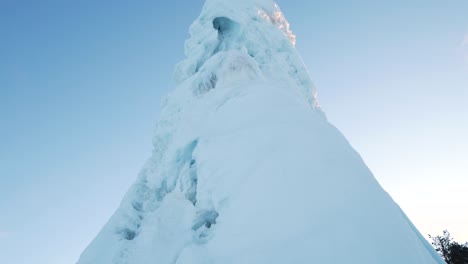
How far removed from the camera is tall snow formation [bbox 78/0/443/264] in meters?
4.97

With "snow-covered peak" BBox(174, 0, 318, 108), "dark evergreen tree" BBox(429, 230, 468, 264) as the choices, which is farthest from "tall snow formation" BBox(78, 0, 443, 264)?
"dark evergreen tree" BBox(429, 230, 468, 264)

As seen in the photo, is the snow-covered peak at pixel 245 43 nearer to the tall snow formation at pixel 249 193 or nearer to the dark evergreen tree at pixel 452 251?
the tall snow formation at pixel 249 193

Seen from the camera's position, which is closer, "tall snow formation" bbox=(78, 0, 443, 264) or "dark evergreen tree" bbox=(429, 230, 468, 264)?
"tall snow formation" bbox=(78, 0, 443, 264)

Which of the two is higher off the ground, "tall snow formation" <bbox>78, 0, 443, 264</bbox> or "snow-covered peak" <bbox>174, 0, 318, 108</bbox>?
"snow-covered peak" <bbox>174, 0, 318, 108</bbox>

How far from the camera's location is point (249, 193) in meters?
6.12

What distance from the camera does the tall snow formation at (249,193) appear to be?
4.97 meters

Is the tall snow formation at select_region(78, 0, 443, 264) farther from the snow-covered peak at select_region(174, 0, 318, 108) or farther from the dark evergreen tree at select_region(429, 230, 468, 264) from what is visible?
the dark evergreen tree at select_region(429, 230, 468, 264)

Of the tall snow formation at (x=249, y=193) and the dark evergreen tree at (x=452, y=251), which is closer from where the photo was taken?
the tall snow formation at (x=249, y=193)

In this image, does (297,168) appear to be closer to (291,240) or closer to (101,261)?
(291,240)

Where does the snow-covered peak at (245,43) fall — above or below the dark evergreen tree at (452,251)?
above

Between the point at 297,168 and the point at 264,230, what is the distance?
5.08 feet


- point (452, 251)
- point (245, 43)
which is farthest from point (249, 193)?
point (452, 251)

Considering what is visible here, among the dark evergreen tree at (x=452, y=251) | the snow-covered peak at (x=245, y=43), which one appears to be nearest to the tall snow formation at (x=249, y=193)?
the snow-covered peak at (x=245, y=43)

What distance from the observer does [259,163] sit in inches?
263
